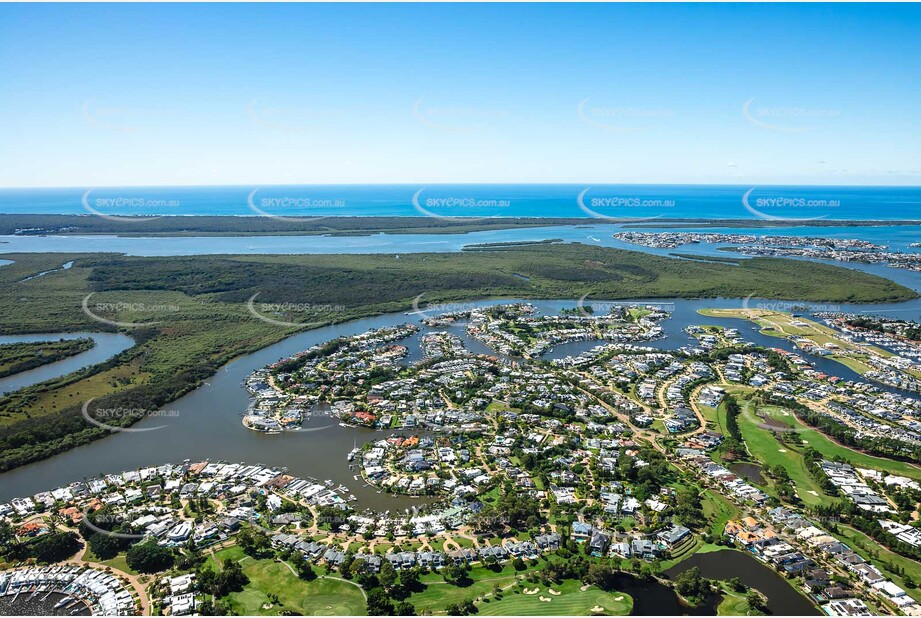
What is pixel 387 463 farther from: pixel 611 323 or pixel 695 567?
pixel 611 323

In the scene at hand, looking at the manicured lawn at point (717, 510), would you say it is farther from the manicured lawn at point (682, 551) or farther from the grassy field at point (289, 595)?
the grassy field at point (289, 595)

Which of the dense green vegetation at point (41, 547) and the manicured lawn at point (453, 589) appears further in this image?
the dense green vegetation at point (41, 547)

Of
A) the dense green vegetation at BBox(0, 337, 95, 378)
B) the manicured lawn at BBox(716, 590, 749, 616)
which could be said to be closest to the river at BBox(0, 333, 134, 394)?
the dense green vegetation at BBox(0, 337, 95, 378)

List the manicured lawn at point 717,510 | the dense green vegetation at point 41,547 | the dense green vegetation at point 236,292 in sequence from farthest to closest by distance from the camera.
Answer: the dense green vegetation at point 236,292
the manicured lawn at point 717,510
the dense green vegetation at point 41,547

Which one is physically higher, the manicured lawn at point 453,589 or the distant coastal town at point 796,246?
the distant coastal town at point 796,246

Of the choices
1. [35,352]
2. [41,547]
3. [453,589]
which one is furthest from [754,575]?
[35,352]

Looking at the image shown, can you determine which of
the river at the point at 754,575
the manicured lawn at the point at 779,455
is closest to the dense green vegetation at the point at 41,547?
the river at the point at 754,575

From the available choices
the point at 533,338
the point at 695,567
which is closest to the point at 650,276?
the point at 533,338

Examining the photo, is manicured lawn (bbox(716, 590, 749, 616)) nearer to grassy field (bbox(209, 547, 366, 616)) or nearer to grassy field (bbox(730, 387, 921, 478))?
grassy field (bbox(730, 387, 921, 478))
